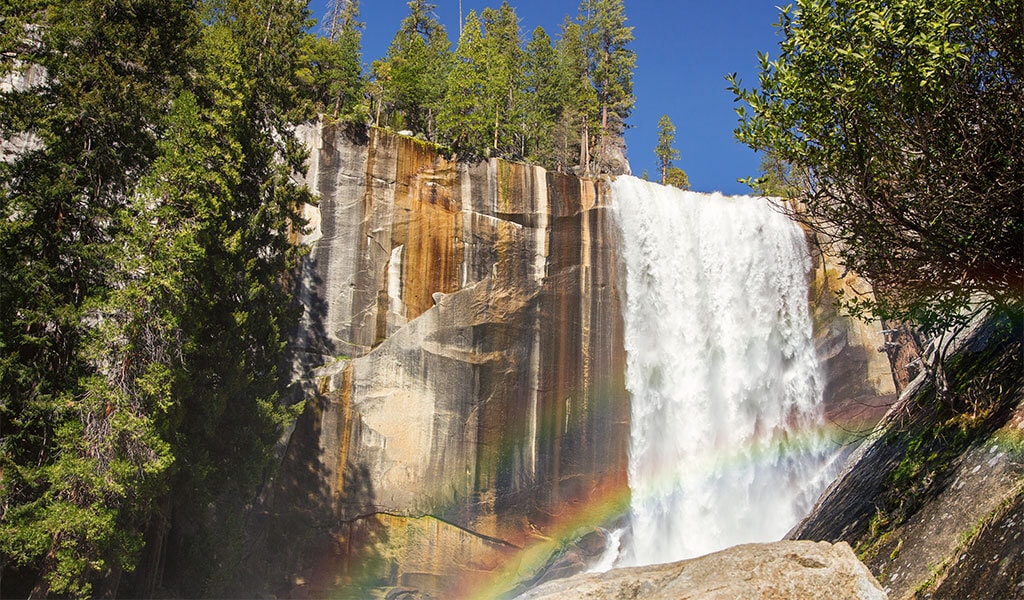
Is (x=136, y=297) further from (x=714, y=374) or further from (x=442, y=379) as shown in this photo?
(x=714, y=374)

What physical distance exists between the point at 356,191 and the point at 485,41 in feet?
49.5

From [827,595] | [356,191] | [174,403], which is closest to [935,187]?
[827,595]

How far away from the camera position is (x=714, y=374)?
29.6m

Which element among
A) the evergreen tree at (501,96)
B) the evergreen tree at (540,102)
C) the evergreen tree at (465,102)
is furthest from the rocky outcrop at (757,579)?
the evergreen tree at (540,102)

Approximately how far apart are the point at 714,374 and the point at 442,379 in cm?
1263

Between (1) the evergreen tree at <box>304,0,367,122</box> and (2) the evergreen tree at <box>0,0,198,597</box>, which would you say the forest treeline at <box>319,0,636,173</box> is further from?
(2) the evergreen tree at <box>0,0,198,597</box>

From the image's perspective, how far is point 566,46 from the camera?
5362 centimetres

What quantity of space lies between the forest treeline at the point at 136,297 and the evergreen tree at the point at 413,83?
14916 millimetres

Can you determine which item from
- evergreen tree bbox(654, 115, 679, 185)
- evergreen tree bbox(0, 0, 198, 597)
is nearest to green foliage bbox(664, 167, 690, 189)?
evergreen tree bbox(654, 115, 679, 185)

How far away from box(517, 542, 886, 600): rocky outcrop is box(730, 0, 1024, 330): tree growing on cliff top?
4049 millimetres

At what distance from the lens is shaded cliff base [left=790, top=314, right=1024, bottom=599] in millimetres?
5617

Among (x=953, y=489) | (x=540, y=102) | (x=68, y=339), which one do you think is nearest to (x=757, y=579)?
(x=953, y=489)

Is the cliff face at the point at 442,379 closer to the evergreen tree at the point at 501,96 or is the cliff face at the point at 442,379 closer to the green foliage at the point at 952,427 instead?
the evergreen tree at the point at 501,96

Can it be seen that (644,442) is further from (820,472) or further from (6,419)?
(6,419)
